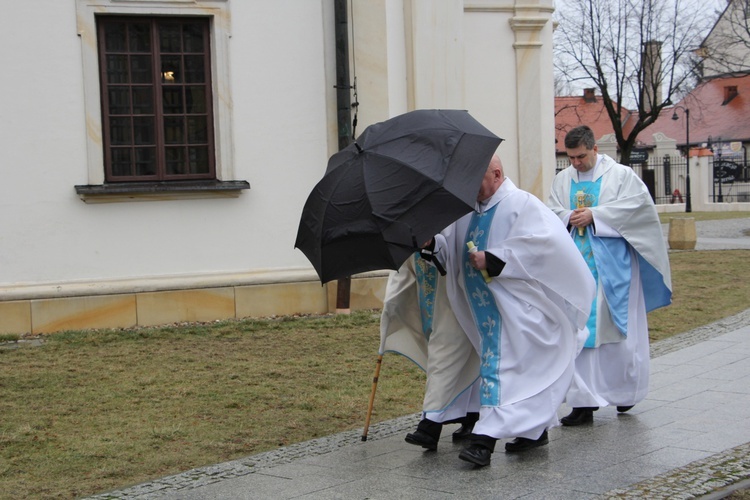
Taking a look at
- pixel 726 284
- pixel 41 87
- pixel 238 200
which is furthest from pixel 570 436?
pixel 726 284

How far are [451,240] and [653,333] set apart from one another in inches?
211

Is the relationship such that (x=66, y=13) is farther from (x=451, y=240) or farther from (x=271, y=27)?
(x=451, y=240)

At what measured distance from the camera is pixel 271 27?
39.4 feet

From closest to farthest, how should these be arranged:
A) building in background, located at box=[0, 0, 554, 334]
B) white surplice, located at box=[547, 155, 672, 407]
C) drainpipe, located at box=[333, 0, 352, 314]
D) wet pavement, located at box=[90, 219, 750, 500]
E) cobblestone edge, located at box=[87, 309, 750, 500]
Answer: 1. cobblestone edge, located at box=[87, 309, 750, 500]
2. wet pavement, located at box=[90, 219, 750, 500]
3. white surplice, located at box=[547, 155, 672, 407]
4. building in background, located at box=[0, 0, 554, 334]
5. drainpipe, located at box=[333, 0, 352, 314]

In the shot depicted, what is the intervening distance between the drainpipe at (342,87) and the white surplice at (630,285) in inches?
190

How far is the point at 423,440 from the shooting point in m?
6.14

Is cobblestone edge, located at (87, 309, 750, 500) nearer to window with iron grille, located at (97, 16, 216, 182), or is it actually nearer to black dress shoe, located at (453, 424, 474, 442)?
black dress shoe, located at (453, 424, 474, 442)

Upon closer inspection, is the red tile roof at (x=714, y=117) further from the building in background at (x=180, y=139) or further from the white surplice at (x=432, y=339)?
the white surplice at (x=432, y=339)

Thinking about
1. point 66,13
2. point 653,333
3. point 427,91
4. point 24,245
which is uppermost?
point 66,13

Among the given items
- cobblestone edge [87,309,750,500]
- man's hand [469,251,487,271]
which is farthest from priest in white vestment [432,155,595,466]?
cobblestone edge [87,309,750,500]

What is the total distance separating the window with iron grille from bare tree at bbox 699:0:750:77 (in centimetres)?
3758

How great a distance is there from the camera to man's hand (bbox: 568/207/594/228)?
23.7 ft

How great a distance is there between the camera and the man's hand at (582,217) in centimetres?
723

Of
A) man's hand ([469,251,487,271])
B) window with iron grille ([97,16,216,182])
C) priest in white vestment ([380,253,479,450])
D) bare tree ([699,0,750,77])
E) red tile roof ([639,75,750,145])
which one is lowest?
priest in white vestment ([380,253,479,450])
